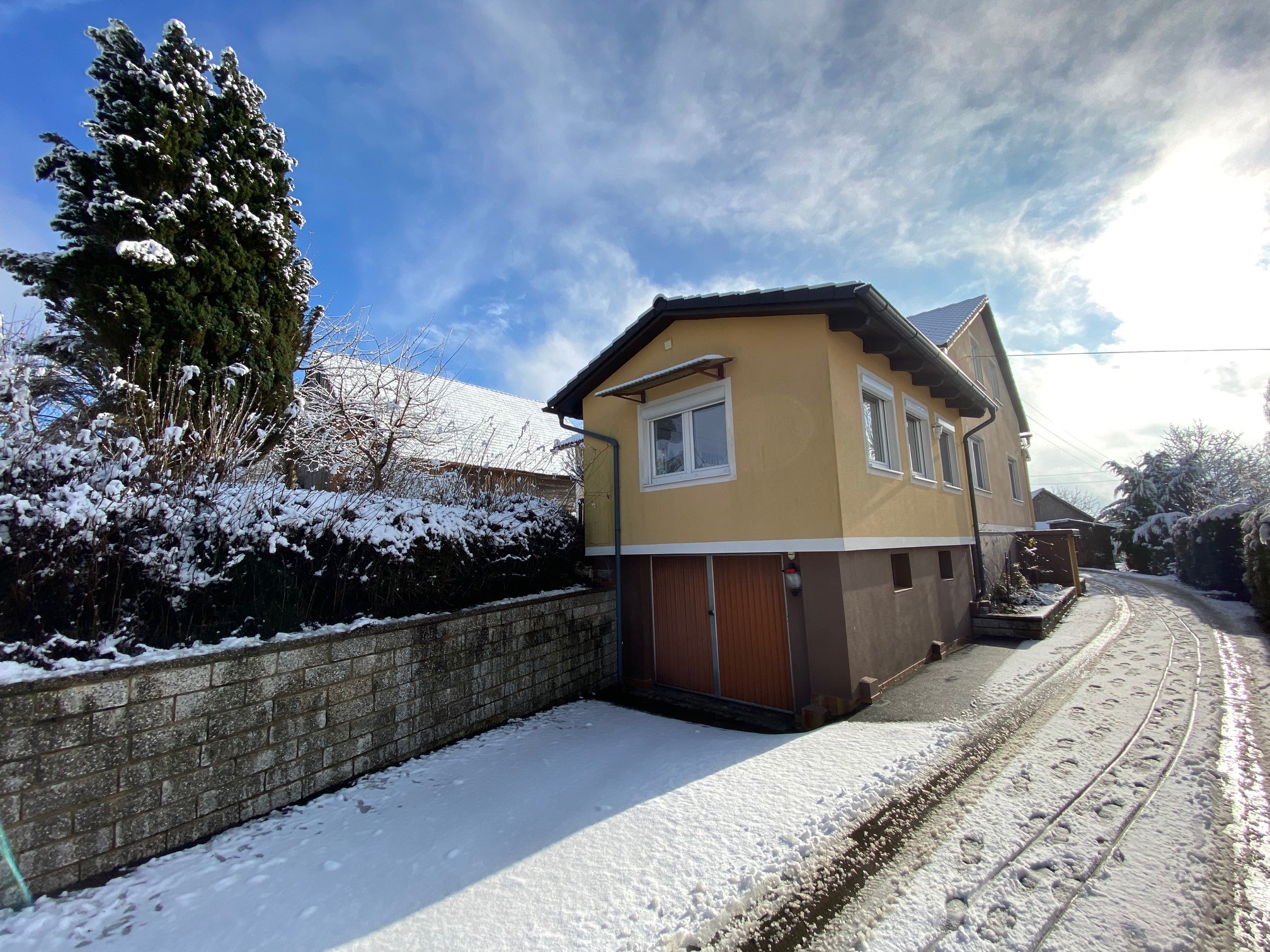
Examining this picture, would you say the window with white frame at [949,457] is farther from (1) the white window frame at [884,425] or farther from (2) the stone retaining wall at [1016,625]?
(1) the white window frame at [884,425]

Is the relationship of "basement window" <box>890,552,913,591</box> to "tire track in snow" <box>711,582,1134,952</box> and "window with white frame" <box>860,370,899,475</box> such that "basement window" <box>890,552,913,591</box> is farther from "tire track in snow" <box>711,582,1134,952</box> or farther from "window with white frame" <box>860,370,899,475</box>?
"tire track in snow" <box>711,582,1134,952</box>

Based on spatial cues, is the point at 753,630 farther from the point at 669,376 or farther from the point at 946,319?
the point at 946,319

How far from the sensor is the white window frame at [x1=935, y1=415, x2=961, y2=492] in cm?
971

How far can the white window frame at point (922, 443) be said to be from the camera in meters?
8.42

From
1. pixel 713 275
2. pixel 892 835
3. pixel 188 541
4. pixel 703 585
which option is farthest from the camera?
pixel 713 275

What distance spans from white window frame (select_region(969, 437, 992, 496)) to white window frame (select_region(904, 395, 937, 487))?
303 centimetres

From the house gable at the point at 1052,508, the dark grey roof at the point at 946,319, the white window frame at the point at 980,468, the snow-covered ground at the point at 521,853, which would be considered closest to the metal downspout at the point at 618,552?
the snow-covered ground at the point at 521,853

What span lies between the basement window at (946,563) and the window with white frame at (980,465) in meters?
3.08

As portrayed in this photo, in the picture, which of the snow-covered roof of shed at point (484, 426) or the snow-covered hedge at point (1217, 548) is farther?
the snow-covered hedge at point (1217, 548)

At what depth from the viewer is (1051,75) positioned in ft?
22.4

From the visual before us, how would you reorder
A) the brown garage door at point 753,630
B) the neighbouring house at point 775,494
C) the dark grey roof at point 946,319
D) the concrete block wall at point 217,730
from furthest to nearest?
1. the dark grey roof at point 946,319
2. the brown garage door at point 753,630
3. the neighbouring house at point 775,494
4. the concrete block wall at point 217,730

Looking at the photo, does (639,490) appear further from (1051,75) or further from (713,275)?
(1051,75)

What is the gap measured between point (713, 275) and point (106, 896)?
9.06 metres

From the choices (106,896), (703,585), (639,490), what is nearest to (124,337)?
(106,896)
